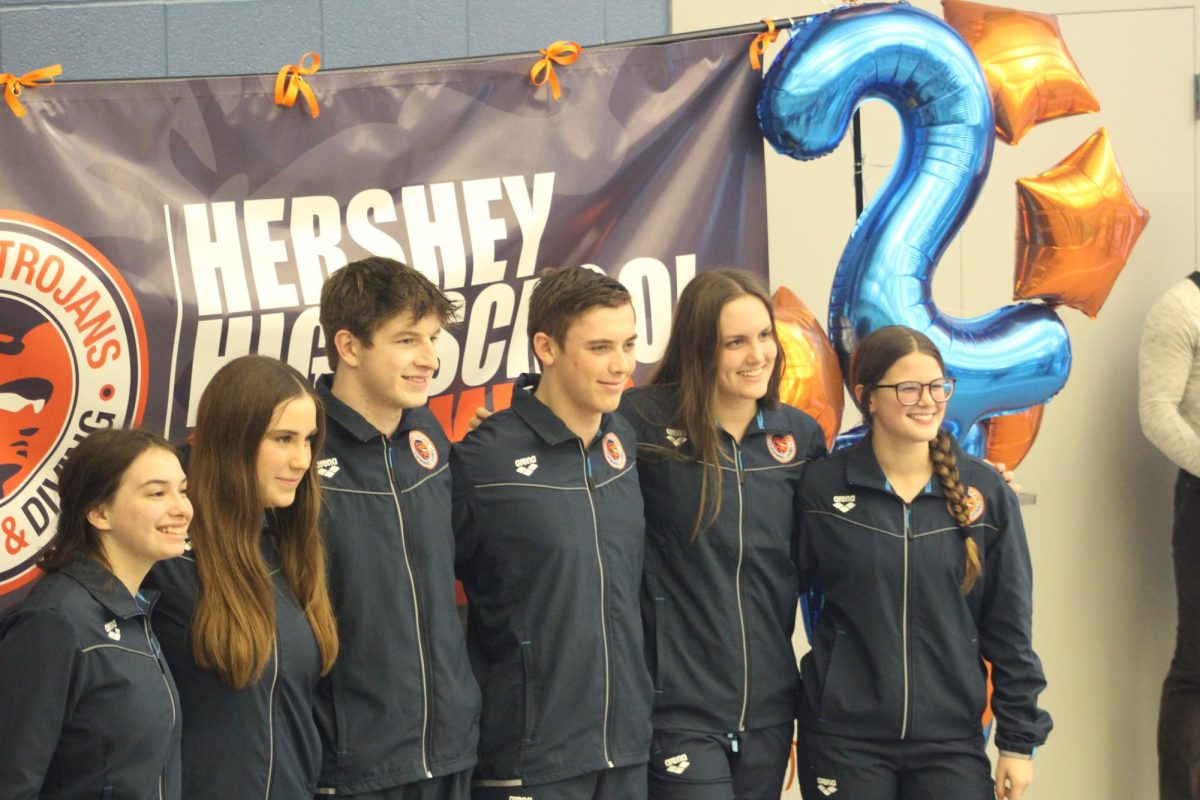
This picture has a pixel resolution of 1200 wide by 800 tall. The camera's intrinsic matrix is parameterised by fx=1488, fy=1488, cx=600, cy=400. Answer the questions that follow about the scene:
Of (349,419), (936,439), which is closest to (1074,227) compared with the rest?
(936,439)

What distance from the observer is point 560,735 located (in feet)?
9.26

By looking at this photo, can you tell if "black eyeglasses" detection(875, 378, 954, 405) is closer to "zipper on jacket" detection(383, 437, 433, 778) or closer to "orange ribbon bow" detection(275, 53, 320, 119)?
"zipper on jacket" detection(383, 437, 433, 778)

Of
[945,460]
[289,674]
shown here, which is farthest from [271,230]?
[945,460]

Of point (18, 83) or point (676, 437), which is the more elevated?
point (18, 83)

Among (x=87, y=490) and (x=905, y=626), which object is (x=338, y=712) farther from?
(x=905, y=626)

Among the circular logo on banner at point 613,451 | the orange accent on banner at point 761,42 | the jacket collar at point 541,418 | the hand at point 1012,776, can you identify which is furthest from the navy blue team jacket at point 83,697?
the orange accent on banner at point 761,42

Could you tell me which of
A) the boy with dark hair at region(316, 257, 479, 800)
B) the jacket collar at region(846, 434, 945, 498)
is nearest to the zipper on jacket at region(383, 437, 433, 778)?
the boy with dark hair at region(316, 257, 479, 800)

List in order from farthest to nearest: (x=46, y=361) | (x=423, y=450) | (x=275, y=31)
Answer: (x=275, y=31) → (x=46, y=361) → (x=423, y=450)

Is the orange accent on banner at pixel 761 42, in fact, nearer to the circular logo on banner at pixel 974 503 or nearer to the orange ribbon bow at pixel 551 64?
the orange ribbon bow at pixel 551 64

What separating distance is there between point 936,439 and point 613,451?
672 millimetres

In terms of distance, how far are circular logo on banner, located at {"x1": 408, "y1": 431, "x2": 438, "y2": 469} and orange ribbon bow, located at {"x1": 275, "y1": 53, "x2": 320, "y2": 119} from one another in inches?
35.6

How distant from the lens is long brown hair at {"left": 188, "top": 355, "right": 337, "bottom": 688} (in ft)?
8.09

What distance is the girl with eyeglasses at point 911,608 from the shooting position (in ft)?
9.82

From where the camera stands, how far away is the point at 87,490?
2.37 metres
